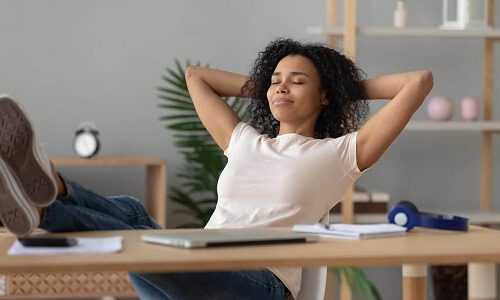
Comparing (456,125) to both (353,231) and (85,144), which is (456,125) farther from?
(353,231)

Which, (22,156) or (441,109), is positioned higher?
(441,109)

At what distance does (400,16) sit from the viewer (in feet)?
13.7

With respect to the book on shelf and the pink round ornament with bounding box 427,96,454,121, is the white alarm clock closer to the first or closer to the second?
the book on shelf

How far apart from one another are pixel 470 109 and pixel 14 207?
→ 2.90 m

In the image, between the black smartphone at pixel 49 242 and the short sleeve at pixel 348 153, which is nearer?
the black smartphone at pixel 49 242

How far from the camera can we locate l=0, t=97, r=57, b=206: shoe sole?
5.57 ft

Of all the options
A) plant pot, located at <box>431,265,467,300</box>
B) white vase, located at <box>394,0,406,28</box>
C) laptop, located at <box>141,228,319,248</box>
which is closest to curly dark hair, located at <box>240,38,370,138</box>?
laptop, located at <box>141,228,319,248</box>

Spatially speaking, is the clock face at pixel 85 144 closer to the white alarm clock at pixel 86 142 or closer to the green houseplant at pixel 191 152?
the white alarm clock at pixel 86 142

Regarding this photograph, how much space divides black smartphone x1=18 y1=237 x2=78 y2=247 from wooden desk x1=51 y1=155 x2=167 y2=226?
6.93 feet

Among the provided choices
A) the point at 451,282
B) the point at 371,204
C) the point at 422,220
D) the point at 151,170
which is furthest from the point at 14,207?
the point at 451,282

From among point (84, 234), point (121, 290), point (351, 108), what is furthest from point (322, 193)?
point (121, 290)

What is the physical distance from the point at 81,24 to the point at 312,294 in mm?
2331

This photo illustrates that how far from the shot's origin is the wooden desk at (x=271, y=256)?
1.45 m

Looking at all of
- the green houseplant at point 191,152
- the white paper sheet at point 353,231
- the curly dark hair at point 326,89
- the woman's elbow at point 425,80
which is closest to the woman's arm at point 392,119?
the woman's elbow at point 425,80
